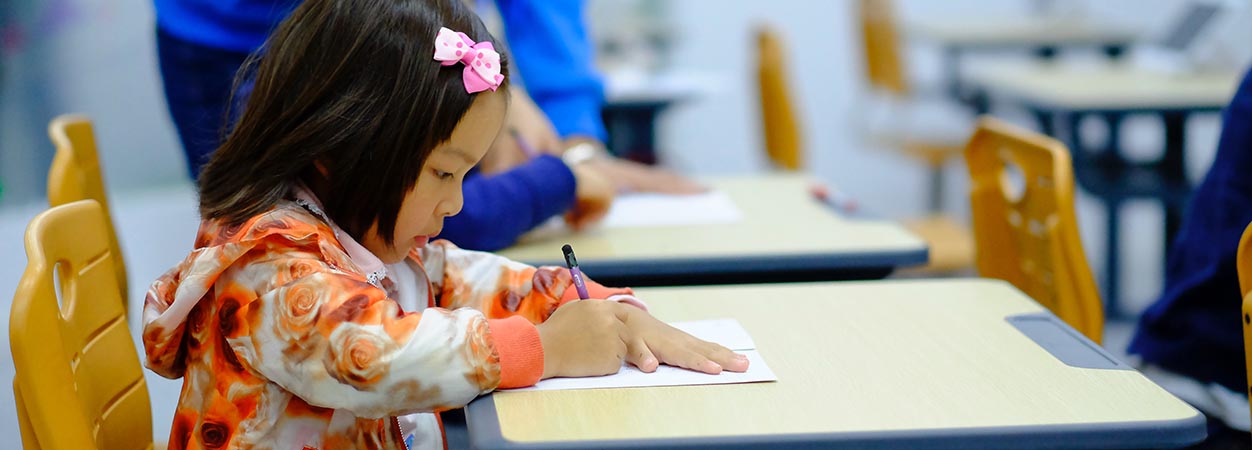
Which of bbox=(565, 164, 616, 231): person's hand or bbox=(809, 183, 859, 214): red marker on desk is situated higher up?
bbox=(565, 164, 616, 231): person's hand

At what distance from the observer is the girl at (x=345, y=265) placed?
94 cm

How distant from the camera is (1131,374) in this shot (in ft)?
3.42

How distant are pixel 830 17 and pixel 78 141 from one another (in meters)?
4.60

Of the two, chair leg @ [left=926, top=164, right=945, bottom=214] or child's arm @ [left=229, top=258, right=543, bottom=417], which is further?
chair leg @ [left=926, top=164, right=945, bottom=214]

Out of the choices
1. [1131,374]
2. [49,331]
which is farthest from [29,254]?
[1131,374]

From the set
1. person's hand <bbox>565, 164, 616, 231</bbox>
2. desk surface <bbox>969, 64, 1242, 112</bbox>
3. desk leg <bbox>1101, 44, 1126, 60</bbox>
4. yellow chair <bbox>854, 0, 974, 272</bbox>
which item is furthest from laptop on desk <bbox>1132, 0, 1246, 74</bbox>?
person's hand <bbox>565, 164, 616, 231</bbox>

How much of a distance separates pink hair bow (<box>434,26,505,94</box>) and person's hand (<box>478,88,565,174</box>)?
0.61 meters

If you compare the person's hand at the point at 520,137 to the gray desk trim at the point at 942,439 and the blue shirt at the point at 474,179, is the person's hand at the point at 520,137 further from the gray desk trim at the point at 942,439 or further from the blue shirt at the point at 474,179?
the gray desk trim at the point at 942,439

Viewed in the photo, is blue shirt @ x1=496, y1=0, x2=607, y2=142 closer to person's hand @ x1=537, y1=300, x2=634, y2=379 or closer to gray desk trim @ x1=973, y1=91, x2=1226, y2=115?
person's hand @ x1=537, y1=300, x2=634, y2=379

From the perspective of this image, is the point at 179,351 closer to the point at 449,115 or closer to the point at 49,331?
the point at 49,331

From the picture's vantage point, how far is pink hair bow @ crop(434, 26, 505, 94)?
102cm

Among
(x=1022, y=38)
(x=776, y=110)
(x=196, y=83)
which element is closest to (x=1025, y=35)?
(x=1022, y=38)

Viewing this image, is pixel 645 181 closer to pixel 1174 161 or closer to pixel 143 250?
pixel 1174 161

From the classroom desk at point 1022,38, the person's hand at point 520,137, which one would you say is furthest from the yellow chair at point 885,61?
the person's hand at point 520,137
